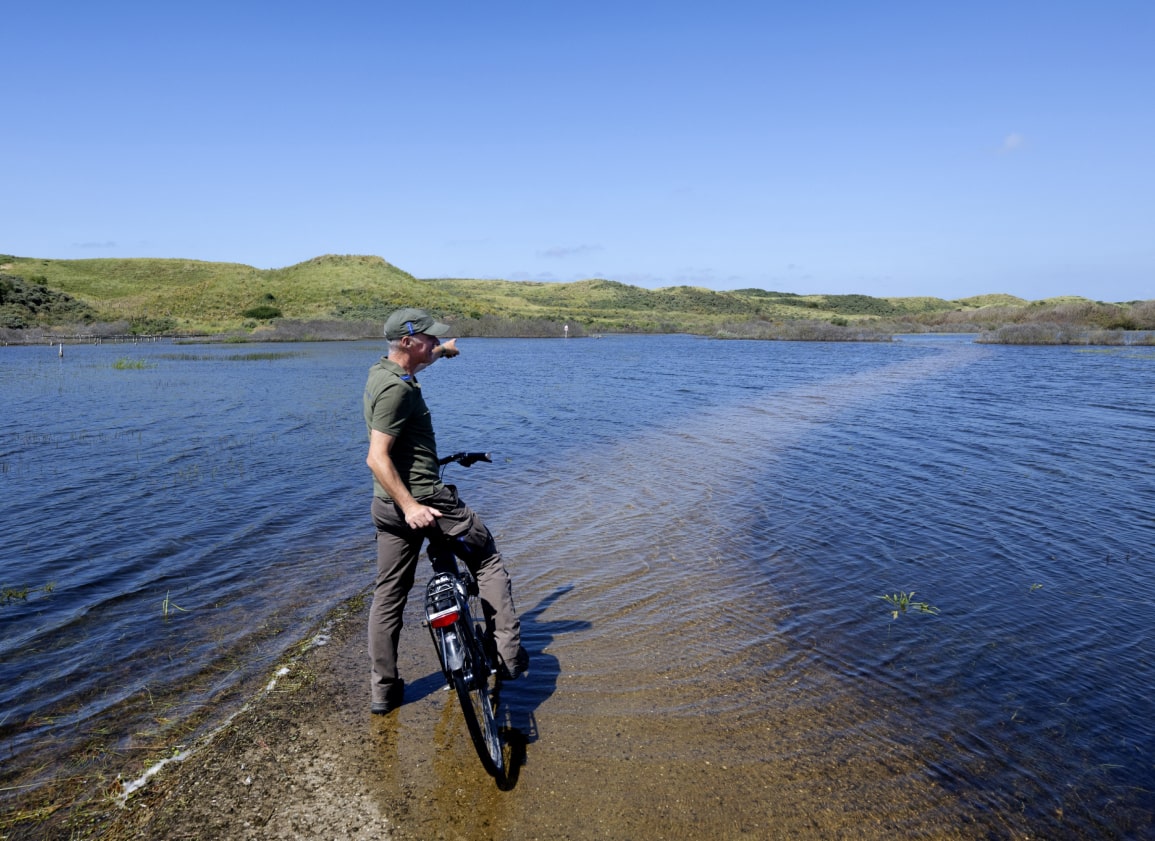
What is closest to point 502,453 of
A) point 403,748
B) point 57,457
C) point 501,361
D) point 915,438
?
point 57,457

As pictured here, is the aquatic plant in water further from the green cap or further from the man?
the green cap

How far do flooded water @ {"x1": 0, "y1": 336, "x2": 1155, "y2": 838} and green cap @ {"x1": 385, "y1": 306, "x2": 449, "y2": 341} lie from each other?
104 inches

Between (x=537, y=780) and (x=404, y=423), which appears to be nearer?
(x=537, y=780)

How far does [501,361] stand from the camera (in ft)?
148

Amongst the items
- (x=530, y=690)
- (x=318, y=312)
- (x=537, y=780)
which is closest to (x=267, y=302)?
(x=318, y=312)

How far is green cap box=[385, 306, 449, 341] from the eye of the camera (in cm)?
448

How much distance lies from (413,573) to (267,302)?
8562 centimetres

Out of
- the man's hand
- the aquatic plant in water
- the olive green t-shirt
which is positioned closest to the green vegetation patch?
the olive green t-shirt

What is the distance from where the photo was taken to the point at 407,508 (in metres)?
4.28

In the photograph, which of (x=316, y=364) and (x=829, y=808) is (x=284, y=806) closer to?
(x=829, y=808)

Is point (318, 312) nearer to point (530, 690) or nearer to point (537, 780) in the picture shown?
point (530, 690)

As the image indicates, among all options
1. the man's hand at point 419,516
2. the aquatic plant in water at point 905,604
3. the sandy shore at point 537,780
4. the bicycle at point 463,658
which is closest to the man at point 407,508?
the man's hand at point 419,516

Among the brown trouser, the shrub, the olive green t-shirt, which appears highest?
the olive green t-shirt

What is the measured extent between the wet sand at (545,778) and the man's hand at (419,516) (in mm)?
1441
